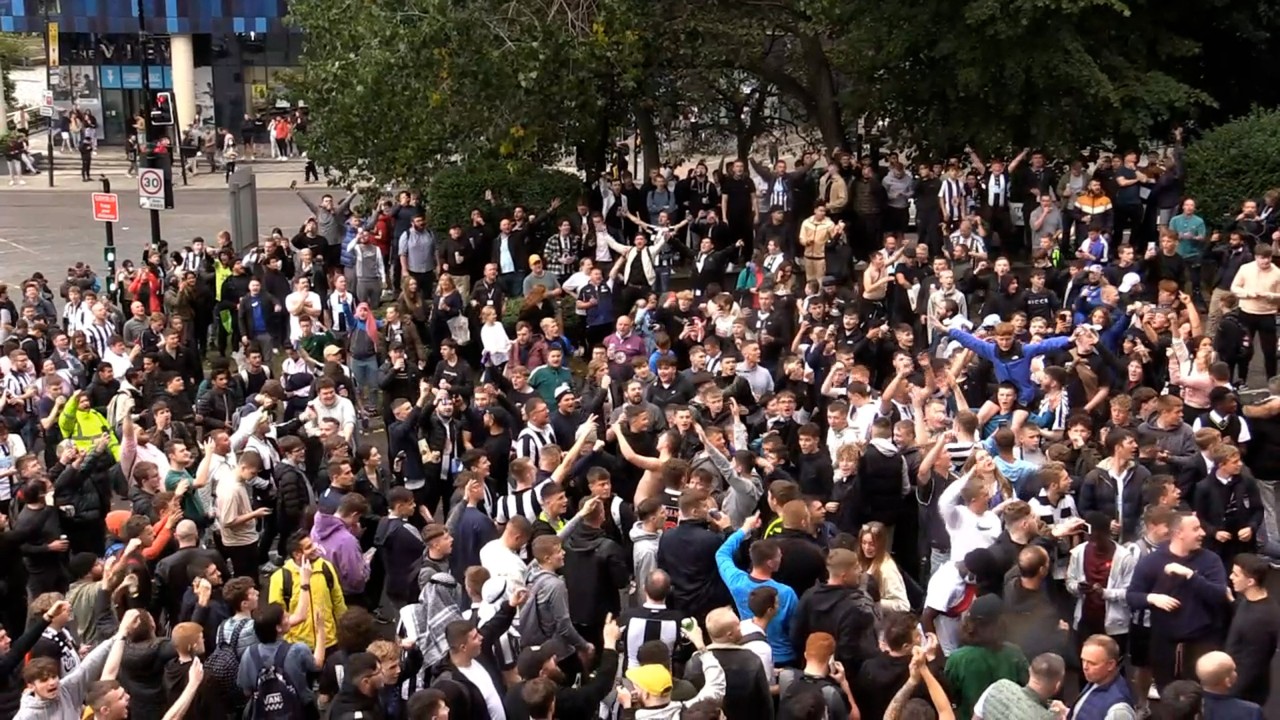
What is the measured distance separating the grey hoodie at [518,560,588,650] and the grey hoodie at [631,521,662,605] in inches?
32.5

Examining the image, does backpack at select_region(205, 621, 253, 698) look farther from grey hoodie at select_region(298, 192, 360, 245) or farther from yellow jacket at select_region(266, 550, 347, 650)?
grey hoodie at select_region(298, 192, 360, 245)

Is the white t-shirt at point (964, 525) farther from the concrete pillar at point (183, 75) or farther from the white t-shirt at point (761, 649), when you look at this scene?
the concrete pillar at point (183, 75)

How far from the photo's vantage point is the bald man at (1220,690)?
722 cm

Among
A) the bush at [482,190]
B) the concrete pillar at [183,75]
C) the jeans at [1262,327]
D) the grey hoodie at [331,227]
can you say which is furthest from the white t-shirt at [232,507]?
the concrete pillar at [183,75]

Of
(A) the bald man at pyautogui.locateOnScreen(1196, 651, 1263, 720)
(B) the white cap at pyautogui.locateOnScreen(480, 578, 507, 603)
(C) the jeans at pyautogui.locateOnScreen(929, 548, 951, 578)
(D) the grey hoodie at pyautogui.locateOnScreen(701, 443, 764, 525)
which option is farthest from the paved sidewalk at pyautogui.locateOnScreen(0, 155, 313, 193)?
(A) the bald man at pyautogui.locateOnScreen(1196, 651, 1263, 720)

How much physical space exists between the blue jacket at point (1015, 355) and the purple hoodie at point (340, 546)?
18.3 ft

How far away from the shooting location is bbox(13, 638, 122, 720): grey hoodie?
7.71 meters

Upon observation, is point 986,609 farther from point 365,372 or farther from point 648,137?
point 648,137

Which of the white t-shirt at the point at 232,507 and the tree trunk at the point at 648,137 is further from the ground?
the tree trunk at the point at 648,137

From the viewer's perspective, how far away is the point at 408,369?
14914 mm

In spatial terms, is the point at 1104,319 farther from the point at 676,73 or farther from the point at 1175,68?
the point at 676,73

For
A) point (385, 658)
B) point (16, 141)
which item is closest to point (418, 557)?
point (385, 658)

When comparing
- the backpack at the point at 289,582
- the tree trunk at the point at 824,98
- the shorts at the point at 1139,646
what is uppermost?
the tree trunk at the point at 824,98

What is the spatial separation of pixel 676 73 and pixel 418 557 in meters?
14.9
